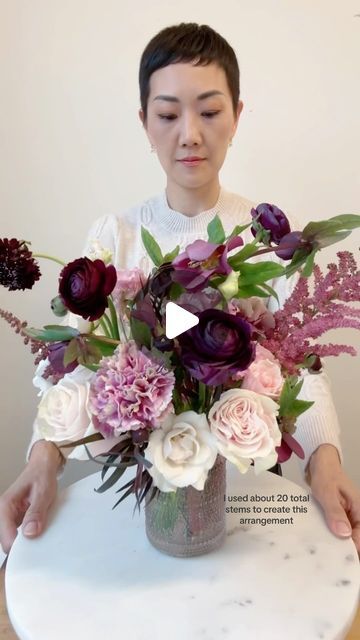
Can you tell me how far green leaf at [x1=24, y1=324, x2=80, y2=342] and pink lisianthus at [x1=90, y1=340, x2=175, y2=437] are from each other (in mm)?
59

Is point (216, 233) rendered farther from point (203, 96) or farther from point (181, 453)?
point (203, 96)

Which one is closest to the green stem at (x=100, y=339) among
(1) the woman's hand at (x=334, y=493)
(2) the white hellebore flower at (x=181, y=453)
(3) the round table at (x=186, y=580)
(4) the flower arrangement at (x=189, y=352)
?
(4) the flower arrangement at (x=189, y=352)

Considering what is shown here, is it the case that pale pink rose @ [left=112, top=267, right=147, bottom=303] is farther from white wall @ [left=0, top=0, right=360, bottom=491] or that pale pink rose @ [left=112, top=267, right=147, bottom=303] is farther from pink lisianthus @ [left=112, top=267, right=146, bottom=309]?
white wall @ [left=0, top=0, right=360, bottom=491]

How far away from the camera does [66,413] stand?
562 mm

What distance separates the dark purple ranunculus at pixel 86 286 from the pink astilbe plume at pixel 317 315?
196 mm

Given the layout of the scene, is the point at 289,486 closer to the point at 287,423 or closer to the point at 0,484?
the point at 287,423

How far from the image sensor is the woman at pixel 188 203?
851mm

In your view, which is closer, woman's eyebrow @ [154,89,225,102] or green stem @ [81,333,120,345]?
green stem @ [81,333,120,345]

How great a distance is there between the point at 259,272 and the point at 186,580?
40 cm

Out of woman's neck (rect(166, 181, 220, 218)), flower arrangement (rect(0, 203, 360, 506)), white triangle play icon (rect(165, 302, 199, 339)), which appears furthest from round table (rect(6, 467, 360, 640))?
woman's neck (rect(166, 181, 220, 218))

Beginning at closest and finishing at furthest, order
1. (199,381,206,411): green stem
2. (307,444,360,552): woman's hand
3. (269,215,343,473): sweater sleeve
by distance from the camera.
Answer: (199,381,206,411): green stem → (307,444,360,552): woman's hand → (269,215,343,473): sweater sleeve

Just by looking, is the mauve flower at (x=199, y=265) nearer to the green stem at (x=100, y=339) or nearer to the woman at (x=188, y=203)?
the green stem at (x=100, y=339)

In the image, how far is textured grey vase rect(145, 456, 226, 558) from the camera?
69 cm

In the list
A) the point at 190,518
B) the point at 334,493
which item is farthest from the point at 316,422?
the point at 190,518
